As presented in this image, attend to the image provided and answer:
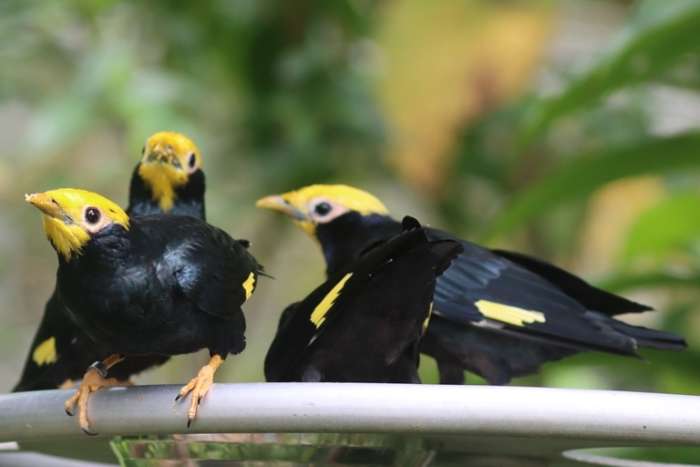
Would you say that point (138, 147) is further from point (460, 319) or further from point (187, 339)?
point (187, 339)

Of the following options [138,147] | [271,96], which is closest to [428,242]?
[138,147]

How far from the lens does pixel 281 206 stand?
5.35ft

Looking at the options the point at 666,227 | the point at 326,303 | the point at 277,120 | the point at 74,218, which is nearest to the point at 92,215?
the point at 74,218

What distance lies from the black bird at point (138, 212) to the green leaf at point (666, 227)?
0.94 m

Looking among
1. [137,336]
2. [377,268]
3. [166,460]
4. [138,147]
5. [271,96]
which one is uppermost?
[271,96]

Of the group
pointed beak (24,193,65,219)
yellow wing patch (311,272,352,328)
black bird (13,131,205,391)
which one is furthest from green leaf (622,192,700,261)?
pointed beak (24,193,65,219)

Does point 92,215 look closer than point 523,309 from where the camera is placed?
Yes

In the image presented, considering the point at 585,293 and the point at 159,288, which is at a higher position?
the point at 585,293

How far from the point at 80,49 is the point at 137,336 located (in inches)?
96.7

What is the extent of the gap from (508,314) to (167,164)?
1.65 feet

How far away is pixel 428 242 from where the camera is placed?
1.23 meters

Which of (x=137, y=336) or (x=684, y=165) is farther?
(x=684, y=165)

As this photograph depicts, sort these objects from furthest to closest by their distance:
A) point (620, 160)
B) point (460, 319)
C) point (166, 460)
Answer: point (620, 160), point (460, 319), point (166, 460)

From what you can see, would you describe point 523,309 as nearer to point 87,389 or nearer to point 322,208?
point 322,208
